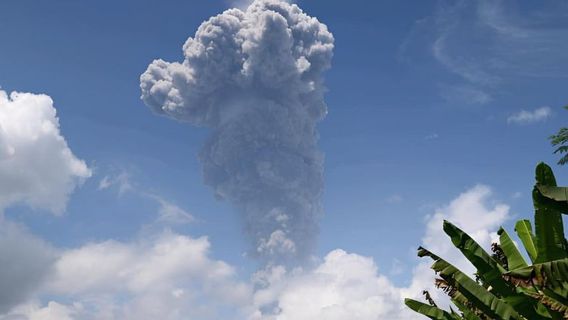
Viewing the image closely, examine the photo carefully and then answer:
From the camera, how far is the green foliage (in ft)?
22.6

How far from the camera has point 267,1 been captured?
10644 cm

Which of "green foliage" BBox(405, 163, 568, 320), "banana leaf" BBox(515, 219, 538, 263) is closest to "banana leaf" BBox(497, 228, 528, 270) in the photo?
"green foliage" BBox(405, 163, 568, 320)

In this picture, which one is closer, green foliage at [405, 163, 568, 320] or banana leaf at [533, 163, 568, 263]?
green foliage at [405, 163, 568, 320]

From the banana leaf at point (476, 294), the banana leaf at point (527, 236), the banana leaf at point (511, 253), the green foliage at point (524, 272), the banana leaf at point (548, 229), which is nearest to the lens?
the green foliage at point (524, 272)

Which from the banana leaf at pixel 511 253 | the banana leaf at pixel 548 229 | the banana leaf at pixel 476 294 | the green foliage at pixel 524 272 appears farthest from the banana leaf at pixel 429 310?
the banana leaf at pixel 548 229

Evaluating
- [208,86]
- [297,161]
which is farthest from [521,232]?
[297,161]

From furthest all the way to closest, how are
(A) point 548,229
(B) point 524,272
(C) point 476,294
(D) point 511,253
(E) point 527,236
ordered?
(E) point 527,236, (D) point 511,253, (C) point 476,294, (A) point 548,229, (B) point 524,272

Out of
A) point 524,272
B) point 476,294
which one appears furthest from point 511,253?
point 524,272

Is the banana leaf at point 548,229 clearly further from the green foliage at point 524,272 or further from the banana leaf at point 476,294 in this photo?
the banana leaf at point 476,294

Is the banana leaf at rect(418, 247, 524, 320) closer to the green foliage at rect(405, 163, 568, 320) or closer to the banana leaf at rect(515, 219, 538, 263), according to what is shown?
the green foliage at rect(405, 163, 568, 320)

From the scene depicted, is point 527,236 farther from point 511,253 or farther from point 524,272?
point 524,272

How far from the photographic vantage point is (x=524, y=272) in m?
6.89

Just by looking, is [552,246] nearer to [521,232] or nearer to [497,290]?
[497,290]

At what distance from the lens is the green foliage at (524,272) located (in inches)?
271
